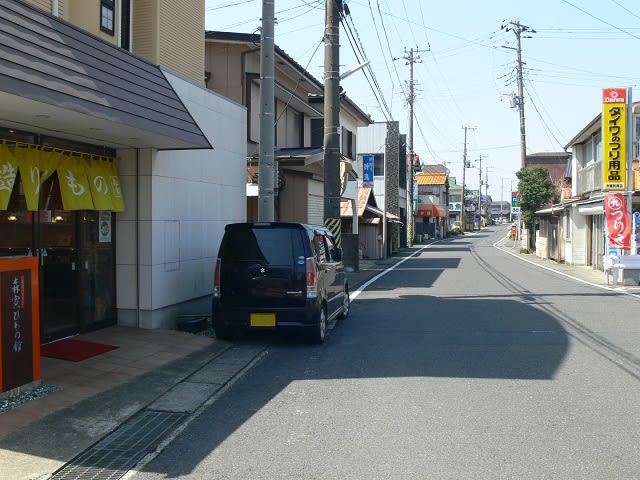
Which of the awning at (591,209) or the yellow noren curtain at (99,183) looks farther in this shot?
the awning at (591,209)

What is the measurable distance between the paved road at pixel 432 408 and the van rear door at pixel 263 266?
2.82 feet

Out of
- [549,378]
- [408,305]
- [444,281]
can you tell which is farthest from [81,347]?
[444,281]

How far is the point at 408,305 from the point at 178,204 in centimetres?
619

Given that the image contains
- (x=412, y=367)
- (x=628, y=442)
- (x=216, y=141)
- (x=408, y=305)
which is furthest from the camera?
(x=408, y=305)

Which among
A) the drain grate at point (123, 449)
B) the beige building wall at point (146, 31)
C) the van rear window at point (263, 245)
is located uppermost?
the beige building wall at point (146, 31)

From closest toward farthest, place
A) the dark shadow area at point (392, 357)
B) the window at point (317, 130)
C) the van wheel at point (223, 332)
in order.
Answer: the dark shadow area at point (392, 357) → the van wheel at point (223, 332) → the window at point (317, 130)

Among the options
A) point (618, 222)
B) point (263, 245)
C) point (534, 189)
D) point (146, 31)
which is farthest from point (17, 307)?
point (534, 189)

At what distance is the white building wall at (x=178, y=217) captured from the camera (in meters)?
9.90

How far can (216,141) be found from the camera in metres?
12.3

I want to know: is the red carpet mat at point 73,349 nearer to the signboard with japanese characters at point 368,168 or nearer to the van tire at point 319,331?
the van tire at point 319,331

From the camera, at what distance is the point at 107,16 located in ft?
33.1

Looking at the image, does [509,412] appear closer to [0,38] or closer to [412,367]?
[412,367]

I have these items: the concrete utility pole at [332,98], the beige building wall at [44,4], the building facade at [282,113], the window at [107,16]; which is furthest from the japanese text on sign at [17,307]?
the concrete utility pole at [332,98]

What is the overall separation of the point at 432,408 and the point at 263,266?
3769mm
